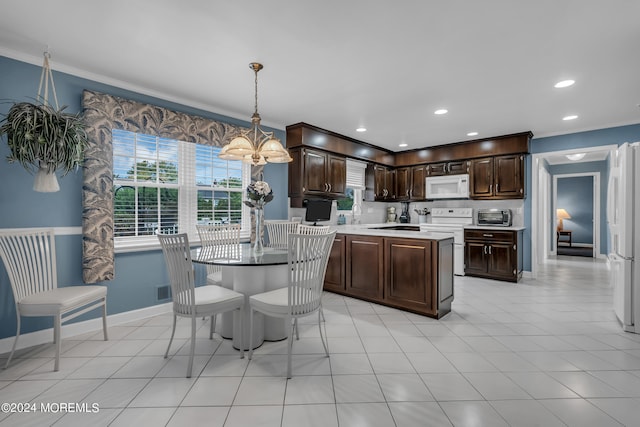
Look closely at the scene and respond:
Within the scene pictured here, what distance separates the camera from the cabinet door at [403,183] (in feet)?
21.0

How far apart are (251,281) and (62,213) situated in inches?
75.9

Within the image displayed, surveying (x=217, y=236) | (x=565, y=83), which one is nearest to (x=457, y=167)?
(x=565, y=83)

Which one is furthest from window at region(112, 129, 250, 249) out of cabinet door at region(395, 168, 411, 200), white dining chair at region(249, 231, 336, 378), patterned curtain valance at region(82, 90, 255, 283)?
cabinet door at region(395, 168, 411, 200)

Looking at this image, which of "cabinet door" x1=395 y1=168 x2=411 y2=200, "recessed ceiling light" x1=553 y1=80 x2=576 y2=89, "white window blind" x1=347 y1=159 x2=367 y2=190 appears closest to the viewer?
"recessed ceiling light" x1=553 y1=80 x2=576 y2=89

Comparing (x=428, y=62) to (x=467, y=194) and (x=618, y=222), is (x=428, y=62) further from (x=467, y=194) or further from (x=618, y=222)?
(x=467, y=194)

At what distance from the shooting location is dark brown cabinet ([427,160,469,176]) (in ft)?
18.6

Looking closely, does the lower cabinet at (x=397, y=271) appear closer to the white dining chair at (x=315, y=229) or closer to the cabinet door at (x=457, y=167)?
the white dining chair at (x=315, y=229)

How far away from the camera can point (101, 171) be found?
2930mm

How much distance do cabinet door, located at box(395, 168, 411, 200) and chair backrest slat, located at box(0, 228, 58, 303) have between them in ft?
18.8

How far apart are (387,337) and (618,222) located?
2.82 meters

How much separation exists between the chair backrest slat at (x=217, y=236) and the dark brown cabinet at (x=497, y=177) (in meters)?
4.40

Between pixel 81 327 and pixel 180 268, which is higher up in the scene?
pixel 180 268

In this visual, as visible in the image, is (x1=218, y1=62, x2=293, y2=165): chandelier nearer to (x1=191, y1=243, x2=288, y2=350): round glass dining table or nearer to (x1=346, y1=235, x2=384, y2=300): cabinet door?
(x1=191, y1=243, x2=288, y2=350): round glass dining table

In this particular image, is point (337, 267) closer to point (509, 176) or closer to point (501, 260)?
point (501, 260)
